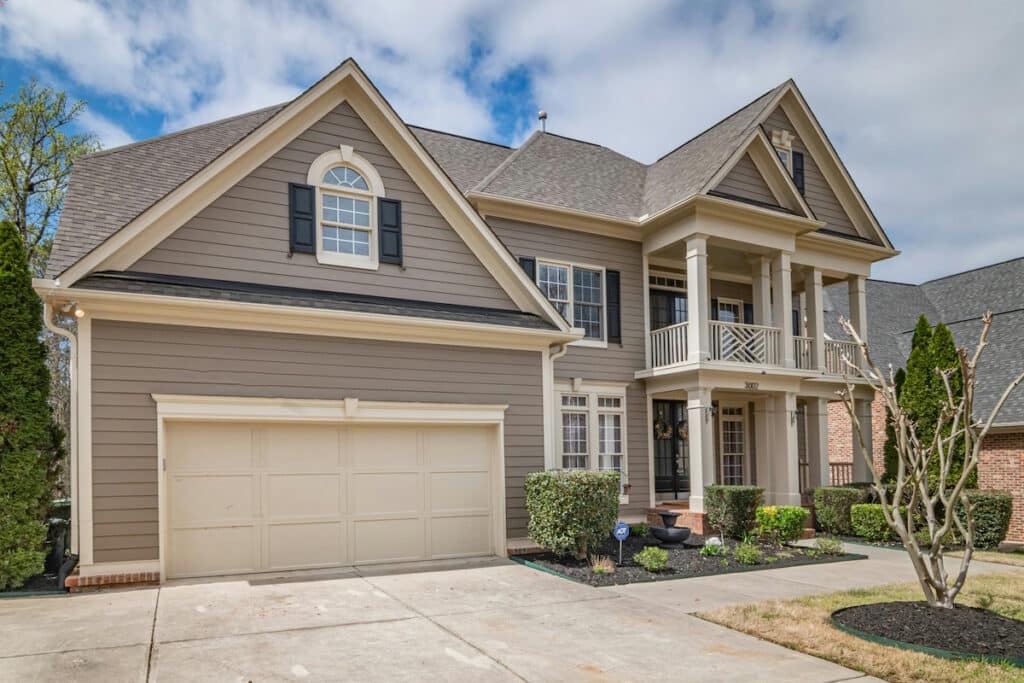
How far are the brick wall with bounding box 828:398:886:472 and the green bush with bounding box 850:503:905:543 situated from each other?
7.73m

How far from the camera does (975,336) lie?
2270cm

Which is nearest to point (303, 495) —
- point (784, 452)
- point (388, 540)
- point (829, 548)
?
point (388, 540)

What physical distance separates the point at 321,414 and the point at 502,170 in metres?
7.11

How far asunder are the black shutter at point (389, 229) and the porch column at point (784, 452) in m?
9.24

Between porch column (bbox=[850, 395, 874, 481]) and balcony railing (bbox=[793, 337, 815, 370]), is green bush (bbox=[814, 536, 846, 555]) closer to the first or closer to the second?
balcony railing (bbox=[793, 337, 815, 370])

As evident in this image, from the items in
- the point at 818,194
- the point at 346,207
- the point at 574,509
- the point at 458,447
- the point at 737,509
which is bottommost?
the point at 737,509

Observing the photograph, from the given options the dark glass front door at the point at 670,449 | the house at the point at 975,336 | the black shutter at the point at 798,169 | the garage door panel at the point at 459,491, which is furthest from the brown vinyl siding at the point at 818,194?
the garage door panel at the point at 459,491

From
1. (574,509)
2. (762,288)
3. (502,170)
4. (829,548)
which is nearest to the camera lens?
(574,509)

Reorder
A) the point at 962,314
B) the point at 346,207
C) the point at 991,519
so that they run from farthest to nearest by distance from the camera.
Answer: the point at 962,314, the point at 991,519, the point at 346,207

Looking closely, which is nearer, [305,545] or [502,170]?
[305,545]

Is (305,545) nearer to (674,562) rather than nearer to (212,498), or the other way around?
(212,498)

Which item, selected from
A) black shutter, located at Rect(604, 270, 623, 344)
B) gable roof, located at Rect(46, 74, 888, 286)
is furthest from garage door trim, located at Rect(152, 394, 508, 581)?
black shutter, located at Rect(604, 270, 623, 344)

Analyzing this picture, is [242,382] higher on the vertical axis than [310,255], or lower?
lower

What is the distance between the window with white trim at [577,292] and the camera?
14.8 metres
